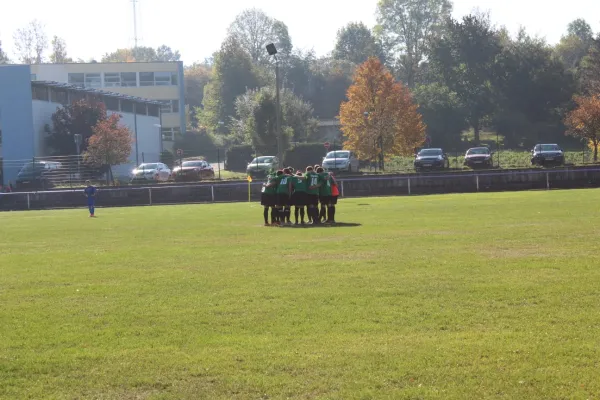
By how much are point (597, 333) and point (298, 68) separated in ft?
389

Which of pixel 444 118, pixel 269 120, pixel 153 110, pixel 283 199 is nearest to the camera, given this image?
pixel 283 199

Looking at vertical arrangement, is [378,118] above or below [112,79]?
below

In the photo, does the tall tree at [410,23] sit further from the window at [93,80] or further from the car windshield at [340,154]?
the car windshield at [340,154]

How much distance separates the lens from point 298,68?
412ft

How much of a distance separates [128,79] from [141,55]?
238 feet

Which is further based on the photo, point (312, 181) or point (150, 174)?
point (150, 174)

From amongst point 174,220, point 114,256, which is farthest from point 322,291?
point 174,220

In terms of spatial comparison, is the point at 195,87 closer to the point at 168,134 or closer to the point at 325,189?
the point at 168,134

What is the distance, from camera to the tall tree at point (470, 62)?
83125 millimetres

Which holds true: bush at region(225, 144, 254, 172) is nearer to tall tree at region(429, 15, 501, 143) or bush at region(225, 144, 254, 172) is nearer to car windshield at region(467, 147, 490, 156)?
car windshield at region(467, 147, 490, 156)

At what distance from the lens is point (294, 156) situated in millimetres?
70250


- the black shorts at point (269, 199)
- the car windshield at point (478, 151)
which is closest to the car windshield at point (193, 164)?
the car windshield at point (478, 151)

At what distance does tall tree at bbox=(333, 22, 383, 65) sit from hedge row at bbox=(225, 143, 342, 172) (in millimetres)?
66177

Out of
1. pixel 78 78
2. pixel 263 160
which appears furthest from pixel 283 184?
pixel 78 78
